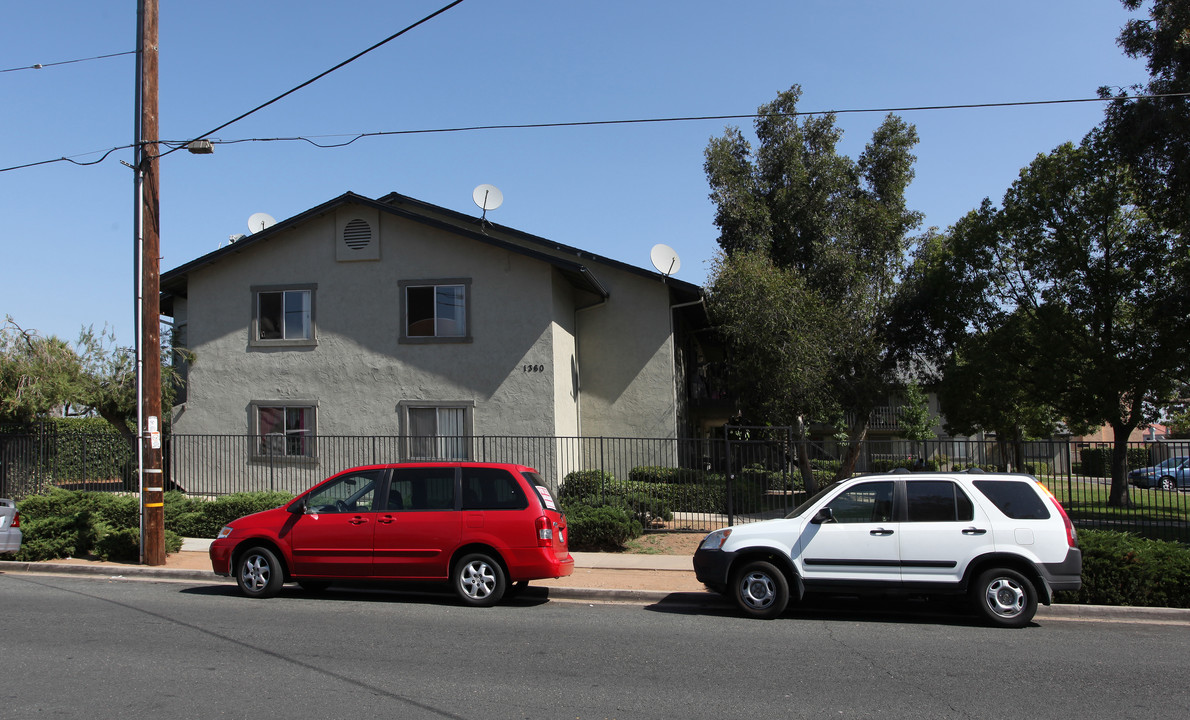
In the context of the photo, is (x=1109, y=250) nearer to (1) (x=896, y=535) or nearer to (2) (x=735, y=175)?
(2) (x=735, y=175)

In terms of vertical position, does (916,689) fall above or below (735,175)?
below

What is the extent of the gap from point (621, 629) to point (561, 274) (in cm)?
1287

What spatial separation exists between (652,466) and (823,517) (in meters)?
11.4

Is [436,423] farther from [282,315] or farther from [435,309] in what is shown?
[282,315]

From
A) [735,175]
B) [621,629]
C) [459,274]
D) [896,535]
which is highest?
[735,175]

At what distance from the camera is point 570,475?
1842cm

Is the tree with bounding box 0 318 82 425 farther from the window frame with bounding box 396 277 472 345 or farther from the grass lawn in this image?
the grass lawn

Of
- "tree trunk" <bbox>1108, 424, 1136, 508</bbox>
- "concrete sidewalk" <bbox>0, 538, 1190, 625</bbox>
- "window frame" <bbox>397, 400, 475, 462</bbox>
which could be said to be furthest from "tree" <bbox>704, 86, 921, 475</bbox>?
"concrete sidewalk" <bbox>0, 538, 1190, 625</bbox>

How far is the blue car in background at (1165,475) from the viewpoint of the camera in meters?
13.3

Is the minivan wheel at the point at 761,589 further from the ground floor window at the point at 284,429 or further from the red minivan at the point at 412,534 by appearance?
the ground floor window at the point at 284,429

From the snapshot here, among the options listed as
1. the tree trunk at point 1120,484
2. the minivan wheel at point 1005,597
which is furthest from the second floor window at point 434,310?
the minivan wheel at point 1005,597

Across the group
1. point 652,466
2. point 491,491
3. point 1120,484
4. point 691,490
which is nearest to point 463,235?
point 652,466

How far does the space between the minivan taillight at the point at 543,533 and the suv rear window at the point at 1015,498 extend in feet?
15.2

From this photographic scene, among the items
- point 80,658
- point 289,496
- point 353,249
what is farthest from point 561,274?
point 80,658
